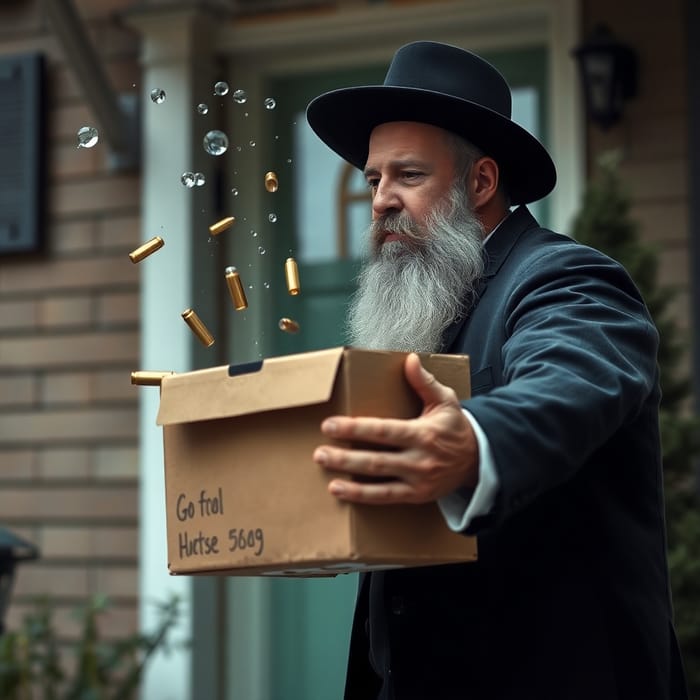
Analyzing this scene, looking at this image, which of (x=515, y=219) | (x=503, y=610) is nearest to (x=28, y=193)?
(x=515, y=219)

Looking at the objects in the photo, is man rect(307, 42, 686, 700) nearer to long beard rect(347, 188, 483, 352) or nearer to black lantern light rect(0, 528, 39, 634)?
long beard rect(347, 188, 483, 352)

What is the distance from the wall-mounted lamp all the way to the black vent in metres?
2.39

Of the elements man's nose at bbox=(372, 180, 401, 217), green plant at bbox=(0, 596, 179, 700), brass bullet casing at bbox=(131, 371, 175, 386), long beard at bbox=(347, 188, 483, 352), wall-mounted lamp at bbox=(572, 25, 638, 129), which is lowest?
green plant at bbox=(0, 596, 179, 700)

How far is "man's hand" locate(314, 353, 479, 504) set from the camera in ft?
6.40

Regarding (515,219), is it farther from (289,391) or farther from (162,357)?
(162,357)

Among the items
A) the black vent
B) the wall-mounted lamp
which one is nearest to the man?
the wall-mounted lamp

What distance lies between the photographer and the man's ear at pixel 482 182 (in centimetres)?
288

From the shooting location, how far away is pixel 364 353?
207 cm

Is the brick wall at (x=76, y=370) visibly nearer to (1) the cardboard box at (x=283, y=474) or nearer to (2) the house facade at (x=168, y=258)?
(2) the house facade at (x=168, y=258)

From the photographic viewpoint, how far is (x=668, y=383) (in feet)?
16.4

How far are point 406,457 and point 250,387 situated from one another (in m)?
0.31

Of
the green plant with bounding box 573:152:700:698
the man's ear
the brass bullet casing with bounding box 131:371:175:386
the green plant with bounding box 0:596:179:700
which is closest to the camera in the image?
the brass bullet casing with bounding box 131:371:175:386

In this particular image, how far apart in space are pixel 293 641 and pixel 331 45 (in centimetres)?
251

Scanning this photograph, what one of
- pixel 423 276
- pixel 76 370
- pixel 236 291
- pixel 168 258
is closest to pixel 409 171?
pixel 423 276
